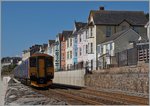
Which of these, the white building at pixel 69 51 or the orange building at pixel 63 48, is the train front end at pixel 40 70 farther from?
the orange building at pixel 63 48

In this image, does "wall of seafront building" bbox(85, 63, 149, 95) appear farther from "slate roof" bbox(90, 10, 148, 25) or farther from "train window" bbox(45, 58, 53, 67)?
"slate roof" bbox(90, 10, 148, 25)

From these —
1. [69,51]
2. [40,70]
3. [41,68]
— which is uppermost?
[69,51]

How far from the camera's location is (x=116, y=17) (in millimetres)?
65000

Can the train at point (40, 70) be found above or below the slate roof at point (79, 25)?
below

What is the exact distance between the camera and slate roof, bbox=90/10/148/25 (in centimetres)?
6310

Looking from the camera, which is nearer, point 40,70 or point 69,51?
point 40,70

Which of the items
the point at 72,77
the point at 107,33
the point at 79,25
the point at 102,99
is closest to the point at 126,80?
the point at 102,99

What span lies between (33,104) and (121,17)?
164ft

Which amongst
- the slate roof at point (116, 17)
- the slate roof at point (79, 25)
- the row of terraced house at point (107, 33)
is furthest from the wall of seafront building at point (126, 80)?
the slate roof at point (79, 25)

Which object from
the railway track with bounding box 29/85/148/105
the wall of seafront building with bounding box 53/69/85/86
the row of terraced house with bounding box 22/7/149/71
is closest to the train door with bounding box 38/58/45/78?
the railway track with bounding box 29/85/148/105

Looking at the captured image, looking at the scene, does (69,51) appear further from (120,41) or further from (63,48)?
(120,41)

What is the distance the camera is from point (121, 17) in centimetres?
6538

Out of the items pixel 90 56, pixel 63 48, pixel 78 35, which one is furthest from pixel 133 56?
pixel 63 48

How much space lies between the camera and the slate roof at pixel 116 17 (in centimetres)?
6310
